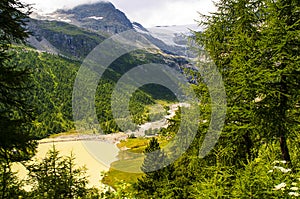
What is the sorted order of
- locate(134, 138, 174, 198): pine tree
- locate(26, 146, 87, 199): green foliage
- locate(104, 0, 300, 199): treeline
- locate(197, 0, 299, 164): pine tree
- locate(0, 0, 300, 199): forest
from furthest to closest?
locate(134, 138, 174, 198): pine tree
locate(26, 146, 87, 199): green foliage
locate(197, 0, 299, 164): pine tree
locate(0, 0, 300, 199): forest
locate(104, 0, 300, 199): treeline

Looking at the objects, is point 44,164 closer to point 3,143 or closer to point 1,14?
point 3,143

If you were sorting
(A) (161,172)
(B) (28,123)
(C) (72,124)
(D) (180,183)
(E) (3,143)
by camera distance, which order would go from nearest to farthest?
(E) (3,143)
(B) (28,123)
(D) (180,183)
(A) (161,172)
(C) (72,124)

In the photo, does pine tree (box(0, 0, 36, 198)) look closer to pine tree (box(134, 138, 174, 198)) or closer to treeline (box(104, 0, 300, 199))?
treeline (box(104, 0, 300, 199))

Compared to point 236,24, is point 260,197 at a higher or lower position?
lower

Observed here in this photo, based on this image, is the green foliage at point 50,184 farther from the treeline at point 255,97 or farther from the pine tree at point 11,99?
the treeline at point 255,97

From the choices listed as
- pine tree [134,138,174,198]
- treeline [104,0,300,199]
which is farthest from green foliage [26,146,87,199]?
pine tree [134,138,174,198]

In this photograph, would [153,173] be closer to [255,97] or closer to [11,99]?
[255,97]

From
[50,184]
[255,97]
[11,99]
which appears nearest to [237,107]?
[255,97]

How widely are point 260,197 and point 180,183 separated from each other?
33.8ft

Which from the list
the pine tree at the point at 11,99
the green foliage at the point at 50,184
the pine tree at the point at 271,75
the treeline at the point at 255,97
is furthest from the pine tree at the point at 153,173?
the pine tree at the point at 11,99

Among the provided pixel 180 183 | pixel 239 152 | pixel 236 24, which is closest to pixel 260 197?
pixel 239 152

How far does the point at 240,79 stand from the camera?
29.3 ft

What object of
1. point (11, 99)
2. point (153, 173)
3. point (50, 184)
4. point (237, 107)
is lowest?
point (153, 173)

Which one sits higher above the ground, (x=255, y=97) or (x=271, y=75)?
(x=271, y=75)
